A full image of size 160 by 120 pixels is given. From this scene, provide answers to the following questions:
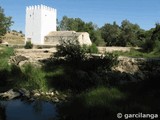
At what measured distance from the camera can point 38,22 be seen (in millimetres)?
40094

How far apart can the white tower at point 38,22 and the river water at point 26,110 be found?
2933 centimetres

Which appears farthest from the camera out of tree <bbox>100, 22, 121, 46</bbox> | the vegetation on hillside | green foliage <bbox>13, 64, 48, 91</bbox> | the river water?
tree <bbox>100, 22, 121, 46</bbox>

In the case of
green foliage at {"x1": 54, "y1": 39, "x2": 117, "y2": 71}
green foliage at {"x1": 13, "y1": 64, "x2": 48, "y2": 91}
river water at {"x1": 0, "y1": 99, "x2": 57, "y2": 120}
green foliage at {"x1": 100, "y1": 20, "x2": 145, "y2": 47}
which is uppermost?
green foliage at {"x1": 100, "y1": 20, "x2": 145, "y2": 47}

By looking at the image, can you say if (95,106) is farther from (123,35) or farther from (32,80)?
(123,35)

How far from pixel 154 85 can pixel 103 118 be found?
14.7ft

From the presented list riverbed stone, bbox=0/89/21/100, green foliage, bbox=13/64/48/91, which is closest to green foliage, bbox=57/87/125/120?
riverbed stone, bbox=0/89/21/100

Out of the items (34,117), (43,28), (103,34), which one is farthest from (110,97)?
(103,34)

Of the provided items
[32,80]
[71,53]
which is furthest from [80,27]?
[32,80]

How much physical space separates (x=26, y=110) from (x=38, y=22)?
30846 mm

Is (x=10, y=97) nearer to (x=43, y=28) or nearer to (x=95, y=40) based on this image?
(x=43, y=28)

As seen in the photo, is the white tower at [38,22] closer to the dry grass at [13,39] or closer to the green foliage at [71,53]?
the dry grass at [13,39]

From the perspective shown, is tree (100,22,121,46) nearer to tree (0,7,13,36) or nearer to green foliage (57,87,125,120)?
tree (0,7,13,36)

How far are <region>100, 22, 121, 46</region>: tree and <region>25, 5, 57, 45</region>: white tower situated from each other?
12.2m

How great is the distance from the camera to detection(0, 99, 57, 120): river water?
9320mm
